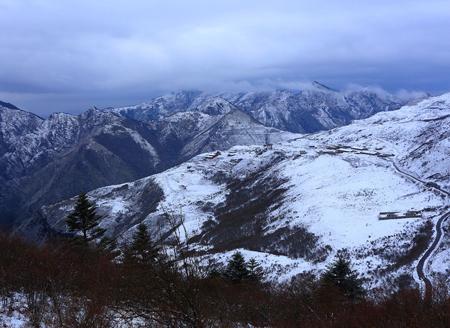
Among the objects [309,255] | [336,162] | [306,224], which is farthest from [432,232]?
[336,162]

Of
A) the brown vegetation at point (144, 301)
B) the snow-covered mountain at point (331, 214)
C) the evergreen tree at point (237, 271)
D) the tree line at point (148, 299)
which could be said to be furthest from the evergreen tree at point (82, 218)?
the evergreen tree at point (237, 271)

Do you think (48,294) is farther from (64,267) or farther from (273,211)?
(273,211)

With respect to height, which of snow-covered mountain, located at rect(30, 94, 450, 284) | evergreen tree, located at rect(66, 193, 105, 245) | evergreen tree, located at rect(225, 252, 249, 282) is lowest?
snow-covered mountain, located at rect(30, 94, 450, 284)

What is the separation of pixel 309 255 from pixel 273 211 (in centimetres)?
5226

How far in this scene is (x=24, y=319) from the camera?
17000 mm

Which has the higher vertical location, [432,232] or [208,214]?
[432,232]

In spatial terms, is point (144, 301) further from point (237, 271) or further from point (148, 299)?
point (237, 271)

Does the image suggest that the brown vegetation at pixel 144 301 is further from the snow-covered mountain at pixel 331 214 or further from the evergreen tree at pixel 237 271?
the evergreen tree at pixel 237 271

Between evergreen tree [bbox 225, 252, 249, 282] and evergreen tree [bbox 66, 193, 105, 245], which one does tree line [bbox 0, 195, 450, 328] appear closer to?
evergreen tree [bbox 66, 193, 105, 245]

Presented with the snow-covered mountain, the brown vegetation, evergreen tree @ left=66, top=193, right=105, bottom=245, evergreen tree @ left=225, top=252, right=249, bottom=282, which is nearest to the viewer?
the brown vegetation

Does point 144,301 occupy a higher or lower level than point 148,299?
lower

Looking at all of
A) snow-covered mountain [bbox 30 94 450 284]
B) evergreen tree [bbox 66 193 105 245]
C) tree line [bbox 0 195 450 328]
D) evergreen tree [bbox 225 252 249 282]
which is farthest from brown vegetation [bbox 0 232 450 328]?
evergreen tree [bbox 225 252 249 282]

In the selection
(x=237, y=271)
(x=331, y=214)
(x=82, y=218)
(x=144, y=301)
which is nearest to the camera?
(x=144, y=301)

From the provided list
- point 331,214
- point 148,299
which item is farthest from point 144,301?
point 331,214
